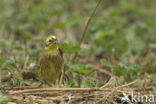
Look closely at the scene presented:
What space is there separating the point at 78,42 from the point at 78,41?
0.43 feet

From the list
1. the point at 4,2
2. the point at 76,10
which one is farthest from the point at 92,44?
the point at 4,2

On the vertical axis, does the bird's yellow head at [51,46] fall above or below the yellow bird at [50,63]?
above

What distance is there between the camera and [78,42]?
6.24 m

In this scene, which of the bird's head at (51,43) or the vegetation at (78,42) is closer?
the bird's head at (51,43)

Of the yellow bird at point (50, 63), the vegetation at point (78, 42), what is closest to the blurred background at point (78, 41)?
the vegetation at point (78, 42)

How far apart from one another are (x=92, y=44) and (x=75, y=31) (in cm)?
Result: 92

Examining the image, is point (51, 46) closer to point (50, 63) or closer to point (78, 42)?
point (50, 63)

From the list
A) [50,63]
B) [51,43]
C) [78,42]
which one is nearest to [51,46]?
[51,43]

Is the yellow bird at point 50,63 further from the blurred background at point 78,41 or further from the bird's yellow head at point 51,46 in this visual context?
the blurred background at point 78,41

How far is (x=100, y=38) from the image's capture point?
5.67m

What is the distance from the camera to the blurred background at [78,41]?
400cm

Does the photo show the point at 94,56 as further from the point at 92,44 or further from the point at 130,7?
the point at 130,7

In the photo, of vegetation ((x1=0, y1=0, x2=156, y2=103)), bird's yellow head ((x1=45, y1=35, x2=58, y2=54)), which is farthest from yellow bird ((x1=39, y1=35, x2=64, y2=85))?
vegetation ((x1=0, y1=0, x2=156, y2=103))

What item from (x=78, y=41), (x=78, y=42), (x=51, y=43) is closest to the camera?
(x=51, y=43)
